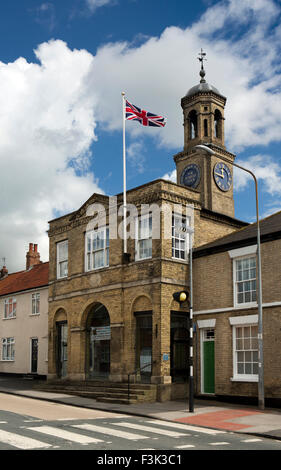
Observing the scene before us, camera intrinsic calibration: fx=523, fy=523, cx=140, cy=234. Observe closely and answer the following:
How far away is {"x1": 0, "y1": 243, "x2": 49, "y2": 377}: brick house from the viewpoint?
113 feet

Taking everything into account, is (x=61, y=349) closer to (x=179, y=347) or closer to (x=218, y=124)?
(x=179, y=347)

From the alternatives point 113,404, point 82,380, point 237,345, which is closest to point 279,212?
point 237,345

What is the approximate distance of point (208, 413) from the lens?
17.0m

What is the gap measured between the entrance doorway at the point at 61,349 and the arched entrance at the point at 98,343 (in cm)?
240

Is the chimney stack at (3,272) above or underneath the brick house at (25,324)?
above

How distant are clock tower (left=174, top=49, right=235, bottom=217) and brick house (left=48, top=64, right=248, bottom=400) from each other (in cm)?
1060

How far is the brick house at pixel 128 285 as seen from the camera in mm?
21938

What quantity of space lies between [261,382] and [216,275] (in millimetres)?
5440

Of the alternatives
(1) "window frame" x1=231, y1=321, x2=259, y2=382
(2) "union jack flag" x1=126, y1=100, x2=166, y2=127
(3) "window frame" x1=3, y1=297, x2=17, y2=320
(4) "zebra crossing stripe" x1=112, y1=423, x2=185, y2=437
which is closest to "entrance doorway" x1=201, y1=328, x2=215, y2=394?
(1) "window frame" x1=231, y1=321, x2=259, y2=382

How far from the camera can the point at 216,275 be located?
70.9ft

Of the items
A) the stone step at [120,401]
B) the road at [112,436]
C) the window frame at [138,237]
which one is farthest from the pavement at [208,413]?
the window frame at [138,237]

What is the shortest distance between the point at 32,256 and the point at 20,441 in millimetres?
34095

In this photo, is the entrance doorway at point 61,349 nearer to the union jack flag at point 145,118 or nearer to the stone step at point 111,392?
the stone step at point 111,392

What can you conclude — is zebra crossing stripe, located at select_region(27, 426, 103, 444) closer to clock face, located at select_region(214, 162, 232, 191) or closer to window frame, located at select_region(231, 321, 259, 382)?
window frame, located at select_region(231, 321, 259, 382)
